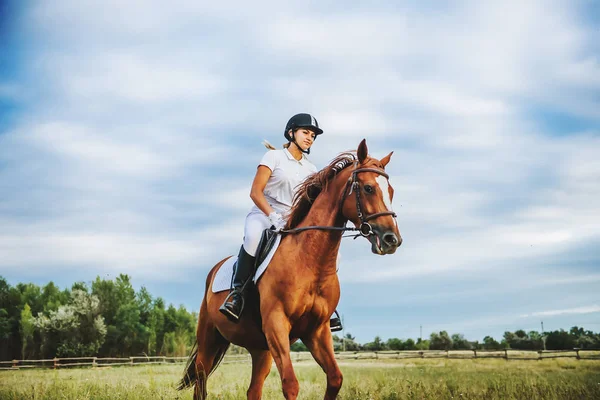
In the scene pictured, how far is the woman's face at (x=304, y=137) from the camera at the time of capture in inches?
268

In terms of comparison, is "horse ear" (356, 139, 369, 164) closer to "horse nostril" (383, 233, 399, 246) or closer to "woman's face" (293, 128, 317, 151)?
"horse nostril" (383, 233, 399, 246)

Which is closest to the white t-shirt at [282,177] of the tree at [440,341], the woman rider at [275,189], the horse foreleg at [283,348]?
the woman rider at [275,189]

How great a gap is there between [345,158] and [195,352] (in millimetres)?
4588

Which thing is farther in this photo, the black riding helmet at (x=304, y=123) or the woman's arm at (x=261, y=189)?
the black riding helmet at (x=304, y=123)

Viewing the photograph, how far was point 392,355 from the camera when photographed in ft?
165

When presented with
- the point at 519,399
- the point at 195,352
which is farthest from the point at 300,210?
the point at 519,399

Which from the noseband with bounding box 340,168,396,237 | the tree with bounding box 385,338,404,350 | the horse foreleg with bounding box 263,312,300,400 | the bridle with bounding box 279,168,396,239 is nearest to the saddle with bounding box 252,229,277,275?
the bridle with bounding box 279,168,396,239

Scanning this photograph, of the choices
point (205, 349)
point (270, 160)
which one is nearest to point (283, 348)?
point (270, 160)

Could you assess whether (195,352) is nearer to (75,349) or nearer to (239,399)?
(239,399)

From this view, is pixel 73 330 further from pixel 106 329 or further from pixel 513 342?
pixel 513 342

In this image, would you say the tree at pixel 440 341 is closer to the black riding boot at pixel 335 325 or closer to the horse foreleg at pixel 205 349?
the horse foreleg at pixel 205 349

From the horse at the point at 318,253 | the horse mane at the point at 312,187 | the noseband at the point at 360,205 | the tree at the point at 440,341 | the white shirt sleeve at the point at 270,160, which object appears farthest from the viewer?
the tree at the point at 440,341

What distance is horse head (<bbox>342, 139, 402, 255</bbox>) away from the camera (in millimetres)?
4992

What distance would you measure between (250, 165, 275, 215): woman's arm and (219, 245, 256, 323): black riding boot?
1.95ft
